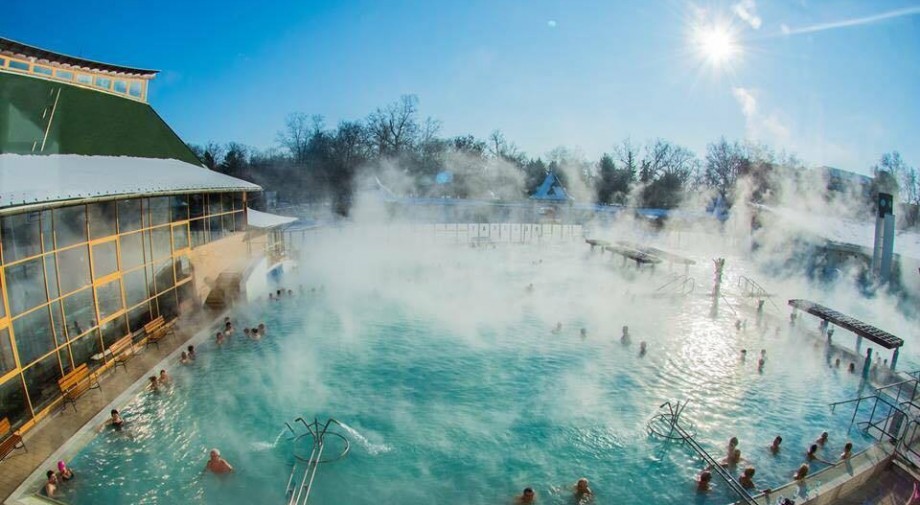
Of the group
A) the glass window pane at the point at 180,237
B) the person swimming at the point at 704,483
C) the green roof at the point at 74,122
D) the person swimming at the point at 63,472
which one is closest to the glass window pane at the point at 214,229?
the glass window pane at the point at 180,237

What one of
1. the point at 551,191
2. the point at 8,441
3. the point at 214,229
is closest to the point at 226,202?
the point at 214,229

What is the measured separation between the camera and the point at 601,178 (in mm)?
59719

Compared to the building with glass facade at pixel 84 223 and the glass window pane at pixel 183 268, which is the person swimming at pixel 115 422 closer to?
the building with glass facade at pixel 84 223

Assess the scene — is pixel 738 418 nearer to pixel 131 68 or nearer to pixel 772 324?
pixel 772 324

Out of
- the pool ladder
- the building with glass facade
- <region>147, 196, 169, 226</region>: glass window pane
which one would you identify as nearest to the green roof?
the building with glass facade

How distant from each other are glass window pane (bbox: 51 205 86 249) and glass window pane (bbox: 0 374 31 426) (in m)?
2.76

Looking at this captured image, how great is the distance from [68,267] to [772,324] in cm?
2204

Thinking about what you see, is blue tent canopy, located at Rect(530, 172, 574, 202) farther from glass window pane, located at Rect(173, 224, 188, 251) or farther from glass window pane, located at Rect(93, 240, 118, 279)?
glass window pane, located at Rect(93, 240, 118, 279)

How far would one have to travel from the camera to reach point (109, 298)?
1130cm

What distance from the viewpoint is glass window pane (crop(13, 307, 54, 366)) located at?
27.8ft

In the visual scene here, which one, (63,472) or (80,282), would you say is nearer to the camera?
(63,472)

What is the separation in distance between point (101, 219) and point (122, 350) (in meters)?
3.21

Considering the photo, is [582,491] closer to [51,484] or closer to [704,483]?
[704,483]

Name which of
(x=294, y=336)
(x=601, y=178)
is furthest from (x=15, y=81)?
(x=601, y=178)
